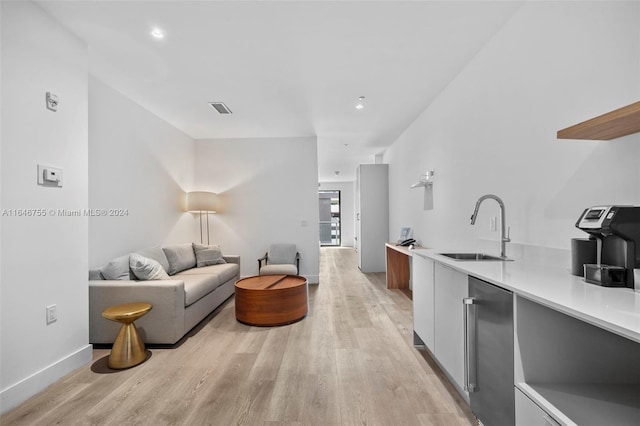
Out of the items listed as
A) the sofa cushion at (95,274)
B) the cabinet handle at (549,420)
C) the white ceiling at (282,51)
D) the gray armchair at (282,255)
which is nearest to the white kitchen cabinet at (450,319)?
the cabinet handle at (549,420)

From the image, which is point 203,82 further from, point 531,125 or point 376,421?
point 376,421

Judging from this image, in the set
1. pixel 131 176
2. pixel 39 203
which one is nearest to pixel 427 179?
pixel 131 176

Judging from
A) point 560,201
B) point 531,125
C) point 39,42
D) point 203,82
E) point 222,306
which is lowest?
point 222,306

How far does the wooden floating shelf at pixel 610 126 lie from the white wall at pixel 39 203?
10.1 ft

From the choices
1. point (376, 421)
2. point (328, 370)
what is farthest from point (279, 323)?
point (376, 421)

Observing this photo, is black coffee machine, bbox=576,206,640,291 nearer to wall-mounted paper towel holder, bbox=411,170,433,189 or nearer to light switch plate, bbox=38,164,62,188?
wall-mounted paper towel holder, bbox=411,170,433,189

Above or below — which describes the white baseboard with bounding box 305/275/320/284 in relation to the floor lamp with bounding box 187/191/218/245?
below

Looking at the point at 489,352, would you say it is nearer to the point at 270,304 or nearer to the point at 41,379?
the point at 270,304

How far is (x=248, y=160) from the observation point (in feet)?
18.4

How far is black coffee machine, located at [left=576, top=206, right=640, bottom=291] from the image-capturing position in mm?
1222

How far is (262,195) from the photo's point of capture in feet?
18.3

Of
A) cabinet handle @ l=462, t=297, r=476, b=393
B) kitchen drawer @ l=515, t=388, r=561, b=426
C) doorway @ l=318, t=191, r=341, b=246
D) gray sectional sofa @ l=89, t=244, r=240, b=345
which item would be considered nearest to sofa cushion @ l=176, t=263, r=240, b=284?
gray sectional sofa @ l=89, t=244, r=240, b=345

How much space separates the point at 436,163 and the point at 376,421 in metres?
2.94

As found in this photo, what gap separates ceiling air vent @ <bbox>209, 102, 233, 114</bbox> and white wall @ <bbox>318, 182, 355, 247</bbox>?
8.01 meters
